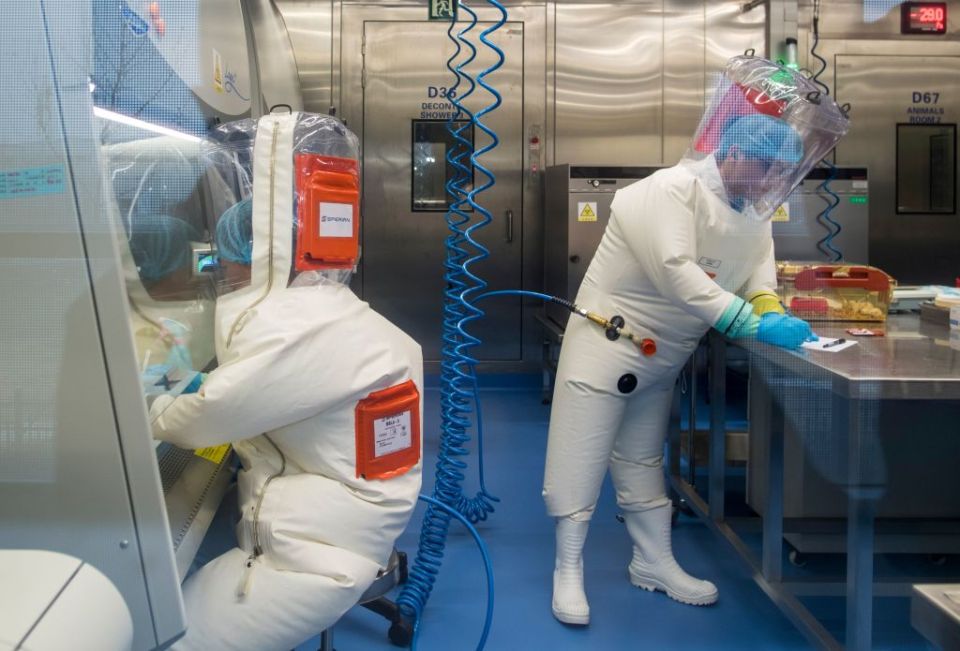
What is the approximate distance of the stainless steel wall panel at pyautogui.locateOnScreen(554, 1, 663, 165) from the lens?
459 centimetres

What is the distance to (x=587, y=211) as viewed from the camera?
3.95 m

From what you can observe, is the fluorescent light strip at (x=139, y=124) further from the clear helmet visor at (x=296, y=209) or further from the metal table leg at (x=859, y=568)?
the metal table leg at (x=859, y=568)

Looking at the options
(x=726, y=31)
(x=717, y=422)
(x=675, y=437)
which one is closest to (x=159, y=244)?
(x=717, y=422)

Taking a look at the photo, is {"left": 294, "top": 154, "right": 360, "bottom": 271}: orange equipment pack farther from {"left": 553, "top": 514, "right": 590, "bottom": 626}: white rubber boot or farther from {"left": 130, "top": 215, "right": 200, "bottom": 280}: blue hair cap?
{"left": 553, "top": 514, "right": 590, "bottom": 626}: white rubber boot

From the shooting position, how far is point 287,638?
120 cm

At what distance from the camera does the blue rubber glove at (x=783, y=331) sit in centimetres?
179

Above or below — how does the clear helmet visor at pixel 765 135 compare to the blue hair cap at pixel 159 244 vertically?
above

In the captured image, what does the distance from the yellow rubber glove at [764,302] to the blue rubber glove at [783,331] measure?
5.9 inches

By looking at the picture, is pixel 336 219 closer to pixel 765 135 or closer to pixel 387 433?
pixel 387 433

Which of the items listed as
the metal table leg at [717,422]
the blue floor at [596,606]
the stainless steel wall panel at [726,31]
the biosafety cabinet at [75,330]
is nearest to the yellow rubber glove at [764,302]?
the metal table leg at [717,422]

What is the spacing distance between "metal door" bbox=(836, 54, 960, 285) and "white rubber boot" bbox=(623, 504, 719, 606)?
3295 mm

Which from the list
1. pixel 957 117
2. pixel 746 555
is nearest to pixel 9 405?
pixel 746 555

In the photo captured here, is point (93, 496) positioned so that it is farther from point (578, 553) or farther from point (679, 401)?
point (679, 401)

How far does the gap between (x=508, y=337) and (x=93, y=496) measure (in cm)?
380
